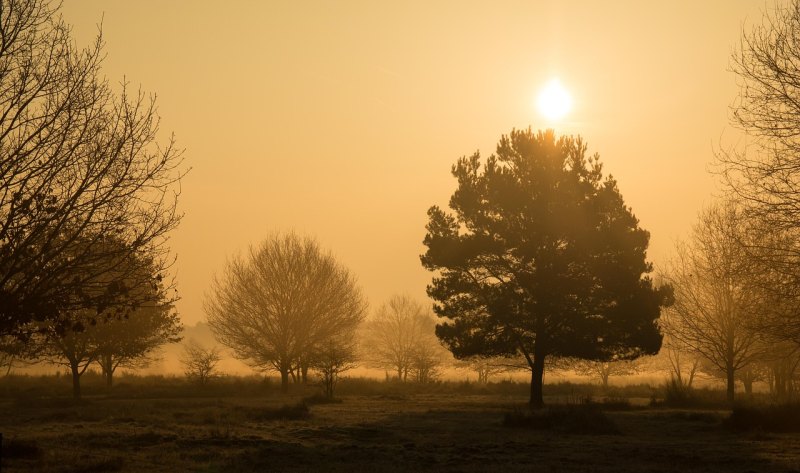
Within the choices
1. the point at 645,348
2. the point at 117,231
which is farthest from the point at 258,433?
the point at 645,348

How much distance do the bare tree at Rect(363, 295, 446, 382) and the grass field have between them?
45188 mm

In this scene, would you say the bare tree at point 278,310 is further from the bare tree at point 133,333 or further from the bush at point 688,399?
the bush at point 688,399

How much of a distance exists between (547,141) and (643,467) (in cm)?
2164

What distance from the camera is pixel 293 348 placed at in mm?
47188

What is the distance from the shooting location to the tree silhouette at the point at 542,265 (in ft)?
104

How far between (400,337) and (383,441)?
2264 inches

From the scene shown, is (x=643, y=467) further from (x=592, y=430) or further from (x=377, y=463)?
(x=592, y=430)

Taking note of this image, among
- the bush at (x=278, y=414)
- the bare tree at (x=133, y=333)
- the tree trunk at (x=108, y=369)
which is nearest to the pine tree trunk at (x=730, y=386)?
the bush at (x=278, y=414)

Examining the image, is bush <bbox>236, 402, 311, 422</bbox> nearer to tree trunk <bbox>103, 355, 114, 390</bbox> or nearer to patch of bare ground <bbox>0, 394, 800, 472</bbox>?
patch of bare ground <bbox>0, 394, 800, 472</bbox>

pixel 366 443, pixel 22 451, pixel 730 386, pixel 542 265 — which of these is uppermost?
pixel 542 265

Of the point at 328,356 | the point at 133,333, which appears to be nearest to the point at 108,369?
the point at 133,333

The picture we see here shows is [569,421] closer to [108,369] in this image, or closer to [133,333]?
[133,333]

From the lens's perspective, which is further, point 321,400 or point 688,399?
point 321,400

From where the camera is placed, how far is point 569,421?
73.7 ft
